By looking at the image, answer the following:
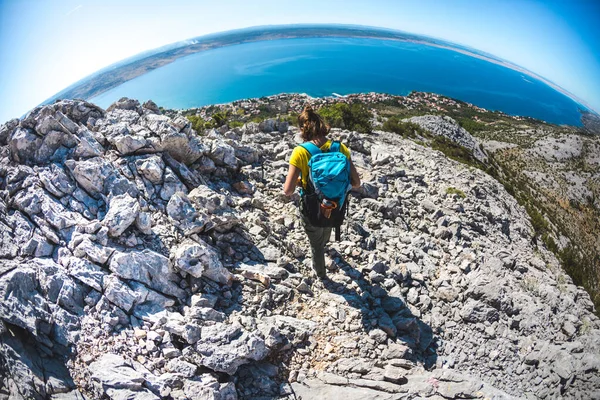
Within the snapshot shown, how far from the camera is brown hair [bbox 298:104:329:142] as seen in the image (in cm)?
406

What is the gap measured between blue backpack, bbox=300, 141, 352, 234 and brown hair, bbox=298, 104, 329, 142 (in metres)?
0.17

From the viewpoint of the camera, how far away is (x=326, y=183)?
154 inches

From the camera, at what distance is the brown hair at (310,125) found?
4.06m

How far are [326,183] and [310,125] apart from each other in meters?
0.92

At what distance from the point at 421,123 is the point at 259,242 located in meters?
38.6

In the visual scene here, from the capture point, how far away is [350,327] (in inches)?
173

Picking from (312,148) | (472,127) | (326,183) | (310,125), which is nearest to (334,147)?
(312,148)

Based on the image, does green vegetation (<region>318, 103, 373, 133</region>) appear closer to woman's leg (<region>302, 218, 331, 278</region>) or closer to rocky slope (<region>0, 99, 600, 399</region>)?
rocky slope (<region>0, 99, 600, 399</region>)

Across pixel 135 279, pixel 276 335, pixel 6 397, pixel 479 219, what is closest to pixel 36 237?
pixel 135 279

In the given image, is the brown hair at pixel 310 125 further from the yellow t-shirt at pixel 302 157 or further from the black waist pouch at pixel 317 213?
the black waist pouch at pixel 317 213

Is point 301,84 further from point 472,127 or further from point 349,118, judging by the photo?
point 349,118

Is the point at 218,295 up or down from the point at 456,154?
down

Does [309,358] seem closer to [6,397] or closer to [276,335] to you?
[276,335]

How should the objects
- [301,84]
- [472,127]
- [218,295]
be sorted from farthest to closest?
[301,84] → [472,127] → [218,295]
